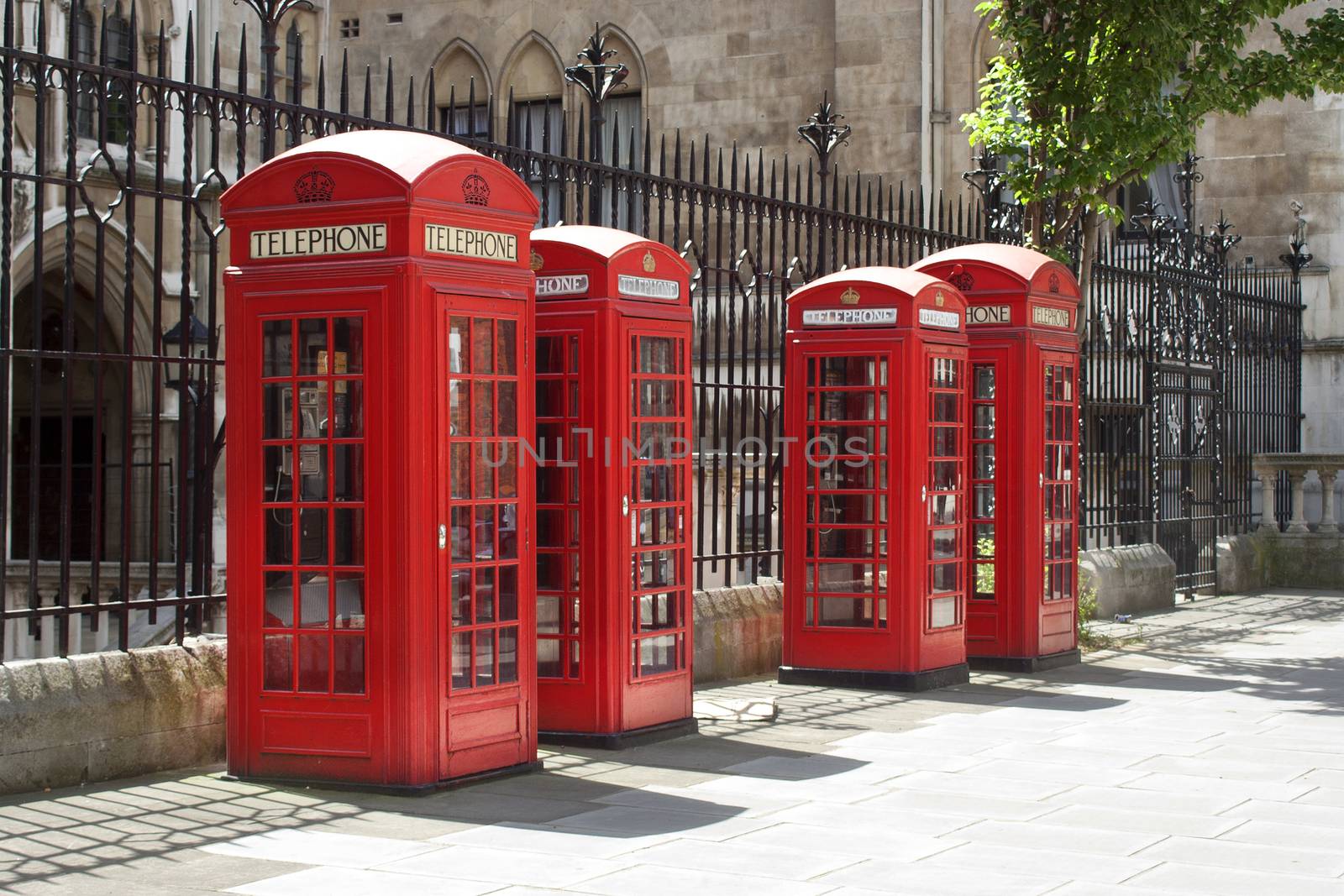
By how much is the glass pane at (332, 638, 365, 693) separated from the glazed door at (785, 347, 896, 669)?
169 inches

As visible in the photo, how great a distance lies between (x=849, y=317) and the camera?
1083 cm

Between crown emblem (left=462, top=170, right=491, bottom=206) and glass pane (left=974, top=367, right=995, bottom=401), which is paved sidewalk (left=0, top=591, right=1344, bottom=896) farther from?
glass pane (left=974, top=367, right=995, bottom=401)

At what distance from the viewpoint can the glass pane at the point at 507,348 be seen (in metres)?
7.70

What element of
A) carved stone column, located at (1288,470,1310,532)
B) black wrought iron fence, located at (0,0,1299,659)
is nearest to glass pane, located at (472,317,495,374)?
black wrought iron fence, located at (0,0,1299,659)

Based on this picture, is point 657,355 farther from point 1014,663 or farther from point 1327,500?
point 1327,500

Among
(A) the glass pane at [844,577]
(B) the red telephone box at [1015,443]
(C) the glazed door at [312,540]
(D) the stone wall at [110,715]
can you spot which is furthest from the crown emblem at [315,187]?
(B) the red telephone box at [1015,443]

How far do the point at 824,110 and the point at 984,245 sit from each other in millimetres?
1613

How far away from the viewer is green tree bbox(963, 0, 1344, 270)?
45.0 ft

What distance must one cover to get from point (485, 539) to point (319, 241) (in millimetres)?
1443

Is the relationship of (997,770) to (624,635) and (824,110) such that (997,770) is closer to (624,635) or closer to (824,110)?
(624,635)

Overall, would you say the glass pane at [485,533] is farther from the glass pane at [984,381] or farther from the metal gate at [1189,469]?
the metal gate at [1189,469]

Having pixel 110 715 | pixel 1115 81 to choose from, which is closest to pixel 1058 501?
pixel 1115 81

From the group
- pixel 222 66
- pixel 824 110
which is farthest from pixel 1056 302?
pixel 222 66

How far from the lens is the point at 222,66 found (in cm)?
2364
